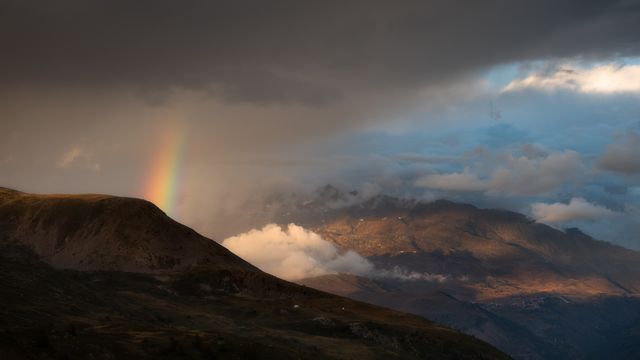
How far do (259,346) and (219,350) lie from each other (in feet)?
43.8

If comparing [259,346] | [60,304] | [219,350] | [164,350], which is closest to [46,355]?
[164,350]

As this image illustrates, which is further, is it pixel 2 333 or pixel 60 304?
pixel 60 304

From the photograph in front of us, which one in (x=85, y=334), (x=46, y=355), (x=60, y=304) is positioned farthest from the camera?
Result: (x=60, y=304)

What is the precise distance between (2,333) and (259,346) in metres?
66.3

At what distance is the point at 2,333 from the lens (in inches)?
4628

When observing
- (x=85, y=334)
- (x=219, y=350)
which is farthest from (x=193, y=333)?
(x=85, y=334)

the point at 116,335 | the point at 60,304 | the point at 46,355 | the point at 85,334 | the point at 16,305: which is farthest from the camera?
the point at 60,304

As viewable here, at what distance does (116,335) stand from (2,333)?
129 feet

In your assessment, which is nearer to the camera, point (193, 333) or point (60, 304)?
point (193, 333)

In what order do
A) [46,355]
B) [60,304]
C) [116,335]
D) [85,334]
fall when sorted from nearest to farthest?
[46,355] → [85,334] → [116,335] → [60,304]

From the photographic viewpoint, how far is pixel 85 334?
14262 cm

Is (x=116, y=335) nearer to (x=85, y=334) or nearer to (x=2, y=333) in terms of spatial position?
(x=85, y=334)

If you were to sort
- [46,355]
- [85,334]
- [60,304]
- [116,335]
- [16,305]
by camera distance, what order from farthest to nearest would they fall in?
[60,304], [16,305], [116,335], [85,334], [46,355]

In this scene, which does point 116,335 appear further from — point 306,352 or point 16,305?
point 306,352
